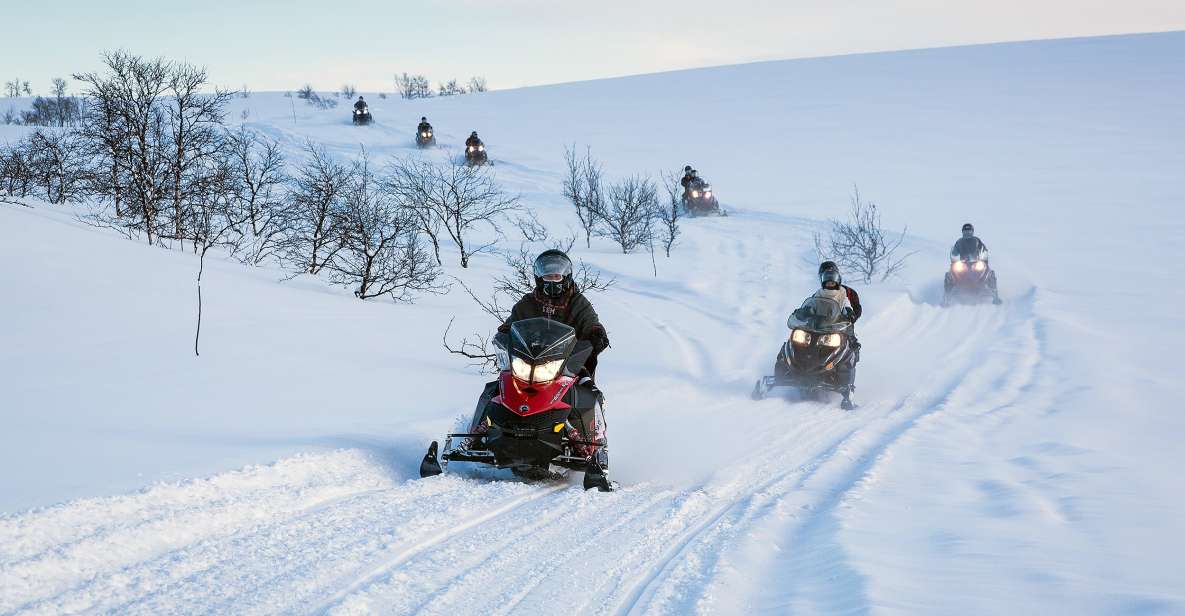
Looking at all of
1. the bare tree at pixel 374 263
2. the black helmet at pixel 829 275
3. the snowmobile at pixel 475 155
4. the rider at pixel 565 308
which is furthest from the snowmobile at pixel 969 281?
the snowmobile at pixel 475 155

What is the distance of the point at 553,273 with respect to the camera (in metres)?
7.02

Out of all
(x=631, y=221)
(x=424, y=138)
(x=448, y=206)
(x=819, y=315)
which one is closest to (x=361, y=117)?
(x=424, y=138)

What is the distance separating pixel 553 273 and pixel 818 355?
4989 mm

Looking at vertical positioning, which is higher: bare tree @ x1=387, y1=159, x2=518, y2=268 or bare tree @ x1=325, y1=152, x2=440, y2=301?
bare tree @ x1=387, y1=159, x2=518, y2=268

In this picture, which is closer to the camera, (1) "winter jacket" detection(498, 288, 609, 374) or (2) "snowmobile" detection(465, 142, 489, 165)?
(1) "winter jacket" detection(498, 288, 609, 374)

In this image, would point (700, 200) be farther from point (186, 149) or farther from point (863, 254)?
point (186, 149)

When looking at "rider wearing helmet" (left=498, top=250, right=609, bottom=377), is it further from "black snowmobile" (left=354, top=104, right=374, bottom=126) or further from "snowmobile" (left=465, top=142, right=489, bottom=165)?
"black snowmobile" (left=354, top=104, right=374, bottom=126)

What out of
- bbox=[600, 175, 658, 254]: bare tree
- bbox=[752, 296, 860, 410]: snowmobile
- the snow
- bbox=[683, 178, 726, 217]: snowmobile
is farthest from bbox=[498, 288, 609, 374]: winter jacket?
bbox=[683, 178, 726, 217]: snowmobile

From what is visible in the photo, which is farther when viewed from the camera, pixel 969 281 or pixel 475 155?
pixel 475 155

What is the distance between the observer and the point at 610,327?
1594cm

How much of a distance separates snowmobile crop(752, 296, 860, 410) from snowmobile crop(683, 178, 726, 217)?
1973 cm

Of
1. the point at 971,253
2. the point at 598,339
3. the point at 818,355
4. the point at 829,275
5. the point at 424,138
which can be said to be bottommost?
the point at 818,355

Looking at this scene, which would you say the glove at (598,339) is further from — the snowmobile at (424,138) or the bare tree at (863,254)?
the snowmobile at (424,138)

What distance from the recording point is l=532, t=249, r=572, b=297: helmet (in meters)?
7.02
